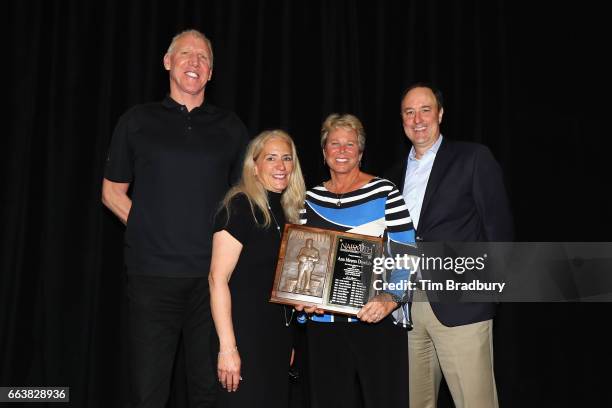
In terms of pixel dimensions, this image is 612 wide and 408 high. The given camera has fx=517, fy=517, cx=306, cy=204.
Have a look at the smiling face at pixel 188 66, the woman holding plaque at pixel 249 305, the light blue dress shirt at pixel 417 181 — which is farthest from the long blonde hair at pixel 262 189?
the light blue dress shirt at pixel 417 181

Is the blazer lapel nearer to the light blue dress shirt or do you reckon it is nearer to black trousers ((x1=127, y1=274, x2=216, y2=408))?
the light blue dress shirt

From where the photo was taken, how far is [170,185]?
2350 mm

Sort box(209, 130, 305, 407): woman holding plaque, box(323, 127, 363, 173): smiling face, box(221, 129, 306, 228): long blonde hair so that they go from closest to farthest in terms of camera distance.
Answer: box(209, 130, 305, 407): woman holding plaque, box(221, 129, 306, 228): long blonde hair, box(323, 127, 363, 173): smiling face

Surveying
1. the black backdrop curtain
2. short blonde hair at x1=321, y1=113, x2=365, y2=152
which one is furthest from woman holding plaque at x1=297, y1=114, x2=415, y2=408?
the black backdrop curtain

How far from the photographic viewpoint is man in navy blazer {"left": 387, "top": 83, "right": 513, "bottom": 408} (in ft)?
7.95

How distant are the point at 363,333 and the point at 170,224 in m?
0.98

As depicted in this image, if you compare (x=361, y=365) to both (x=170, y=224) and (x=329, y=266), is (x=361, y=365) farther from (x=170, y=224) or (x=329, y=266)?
(x=170, y=224)

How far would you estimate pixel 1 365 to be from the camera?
3.29 metres

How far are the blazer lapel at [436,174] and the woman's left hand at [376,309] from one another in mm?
466

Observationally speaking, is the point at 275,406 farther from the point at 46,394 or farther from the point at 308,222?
the point at 46,394

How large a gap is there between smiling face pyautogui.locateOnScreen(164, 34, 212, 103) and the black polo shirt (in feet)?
0.35

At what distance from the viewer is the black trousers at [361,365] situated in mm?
2146

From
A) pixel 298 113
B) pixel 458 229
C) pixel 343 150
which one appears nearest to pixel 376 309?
pixel 458 229

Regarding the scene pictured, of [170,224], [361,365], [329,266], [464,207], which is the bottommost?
[361,365]
